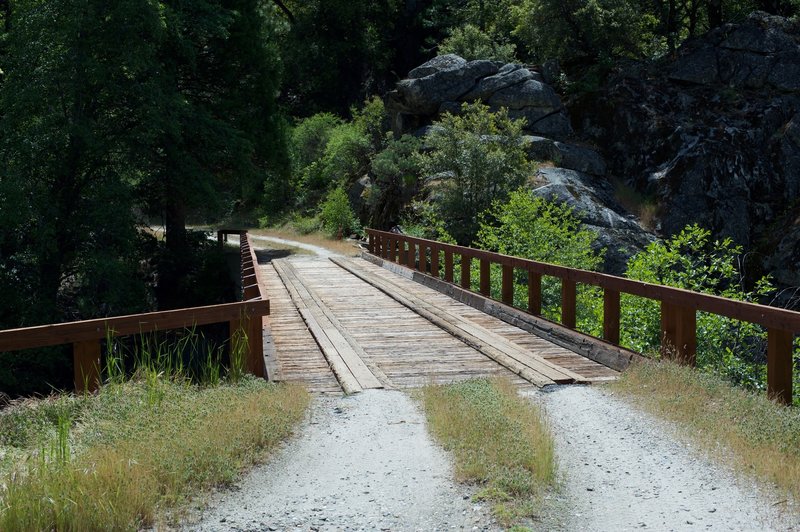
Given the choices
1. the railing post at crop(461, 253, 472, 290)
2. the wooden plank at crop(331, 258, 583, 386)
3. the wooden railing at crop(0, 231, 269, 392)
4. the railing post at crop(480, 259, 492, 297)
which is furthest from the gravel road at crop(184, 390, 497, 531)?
the railing post at crop(461, 253, 472, 290)

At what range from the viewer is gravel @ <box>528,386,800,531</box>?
429 centimetres

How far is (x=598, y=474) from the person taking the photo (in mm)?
→ 5141

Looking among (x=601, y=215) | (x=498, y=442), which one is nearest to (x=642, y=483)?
(x=498, y=442)

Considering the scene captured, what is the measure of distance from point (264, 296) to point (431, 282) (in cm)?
792

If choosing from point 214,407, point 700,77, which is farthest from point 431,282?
point 700,77

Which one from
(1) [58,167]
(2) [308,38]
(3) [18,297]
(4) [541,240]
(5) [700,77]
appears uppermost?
(2) [308,38]

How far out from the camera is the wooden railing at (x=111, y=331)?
260 inches

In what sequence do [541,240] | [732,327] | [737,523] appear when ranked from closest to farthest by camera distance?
[737,523]
[732,327]
[541,240]

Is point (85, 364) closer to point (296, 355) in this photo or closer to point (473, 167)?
point (296, 355)

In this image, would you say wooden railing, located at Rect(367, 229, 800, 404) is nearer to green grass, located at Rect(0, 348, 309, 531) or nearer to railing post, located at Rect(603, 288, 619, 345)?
railing post, located at Rect(603, 288, 619, 345)

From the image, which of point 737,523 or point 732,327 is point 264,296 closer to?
point 737,523

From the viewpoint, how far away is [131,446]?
197 inches

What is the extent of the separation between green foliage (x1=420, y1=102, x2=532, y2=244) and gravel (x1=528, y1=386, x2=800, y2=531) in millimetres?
15657

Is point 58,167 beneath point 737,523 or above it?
above
